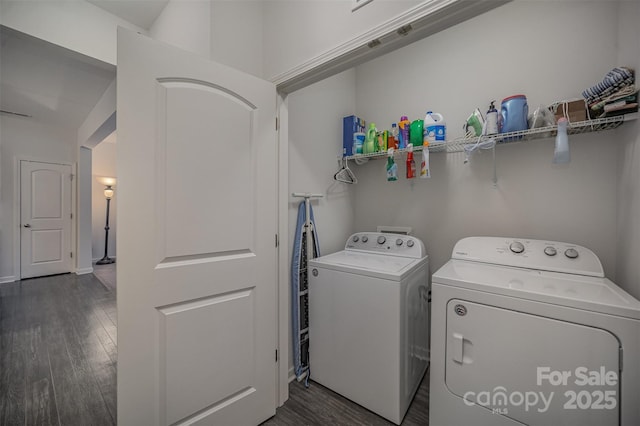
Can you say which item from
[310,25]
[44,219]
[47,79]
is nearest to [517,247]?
[310,25]

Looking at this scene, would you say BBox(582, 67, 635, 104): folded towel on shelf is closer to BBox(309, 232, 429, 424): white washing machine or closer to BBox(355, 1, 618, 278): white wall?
BBox(355, 1, 618, 278): white wall

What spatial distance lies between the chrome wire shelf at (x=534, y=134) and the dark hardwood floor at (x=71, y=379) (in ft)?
5.70

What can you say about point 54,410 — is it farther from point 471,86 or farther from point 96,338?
point 471,86

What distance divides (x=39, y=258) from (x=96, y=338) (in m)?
3.57

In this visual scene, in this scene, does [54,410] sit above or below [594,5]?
below

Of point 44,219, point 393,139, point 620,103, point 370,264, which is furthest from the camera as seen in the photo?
point 44,219

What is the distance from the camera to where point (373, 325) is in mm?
1543

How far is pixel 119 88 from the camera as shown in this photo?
1.05 meters

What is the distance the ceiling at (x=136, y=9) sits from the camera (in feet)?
6.10

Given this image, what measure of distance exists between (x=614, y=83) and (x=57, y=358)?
4172 mm

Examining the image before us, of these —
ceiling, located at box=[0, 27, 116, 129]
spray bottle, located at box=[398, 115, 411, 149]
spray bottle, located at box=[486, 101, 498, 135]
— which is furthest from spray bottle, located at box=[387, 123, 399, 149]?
ceiling, located at box=[0, 27, 116, 129]

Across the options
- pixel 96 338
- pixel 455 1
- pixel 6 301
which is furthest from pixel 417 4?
pixel 6 301

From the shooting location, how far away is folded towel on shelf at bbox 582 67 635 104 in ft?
3.95

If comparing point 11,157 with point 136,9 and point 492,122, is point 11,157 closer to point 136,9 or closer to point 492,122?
point 136,9
